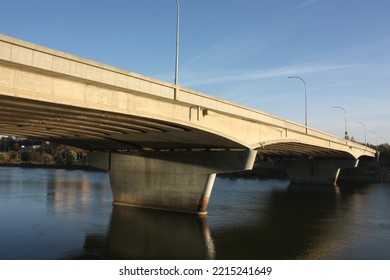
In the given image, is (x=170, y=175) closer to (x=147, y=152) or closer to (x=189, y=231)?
(x=147, y=152)

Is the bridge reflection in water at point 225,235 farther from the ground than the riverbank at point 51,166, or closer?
closer

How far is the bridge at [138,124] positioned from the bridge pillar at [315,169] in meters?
27.2

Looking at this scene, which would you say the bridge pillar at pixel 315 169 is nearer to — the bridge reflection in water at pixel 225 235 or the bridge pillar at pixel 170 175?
the bridge reflection in water at pixel 225 235

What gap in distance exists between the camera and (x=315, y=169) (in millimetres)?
85375

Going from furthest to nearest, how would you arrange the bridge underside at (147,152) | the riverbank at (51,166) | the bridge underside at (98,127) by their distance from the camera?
the riverbank at (51,166) → the bridge underside at (147,152) → the bridge underside at (98,127)

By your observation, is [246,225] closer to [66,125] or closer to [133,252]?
[133,252]

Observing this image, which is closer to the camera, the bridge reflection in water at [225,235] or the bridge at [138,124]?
the bridge at [138,124]

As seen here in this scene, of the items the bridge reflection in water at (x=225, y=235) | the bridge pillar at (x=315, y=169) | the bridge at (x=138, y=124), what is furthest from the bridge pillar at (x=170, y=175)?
the bridge pillar at (x=315, y=169)

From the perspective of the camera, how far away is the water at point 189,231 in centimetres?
2380

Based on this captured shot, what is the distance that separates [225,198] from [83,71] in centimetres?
3776

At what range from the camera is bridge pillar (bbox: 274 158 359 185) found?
82625 millimetres

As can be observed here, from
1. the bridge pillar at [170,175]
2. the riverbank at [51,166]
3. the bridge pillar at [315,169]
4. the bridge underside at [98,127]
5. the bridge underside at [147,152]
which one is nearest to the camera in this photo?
the bridge underside at [98,127]

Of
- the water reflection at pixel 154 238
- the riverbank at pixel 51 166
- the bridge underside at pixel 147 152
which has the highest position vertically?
the bridge underside at pixel 147 152

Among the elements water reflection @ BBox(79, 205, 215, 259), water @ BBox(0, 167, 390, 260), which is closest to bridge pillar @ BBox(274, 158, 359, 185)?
water @ BBox(0, 167, 390, 260)
